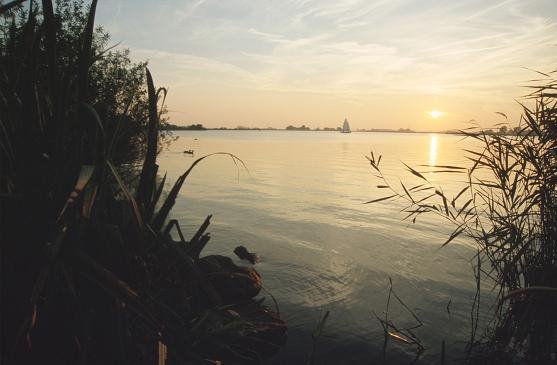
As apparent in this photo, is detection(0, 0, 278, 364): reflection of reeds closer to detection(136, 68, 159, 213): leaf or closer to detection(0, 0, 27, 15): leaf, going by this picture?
detection(136, 68, 159, 213): leaf

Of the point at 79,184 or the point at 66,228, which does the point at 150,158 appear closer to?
the point at 79,184

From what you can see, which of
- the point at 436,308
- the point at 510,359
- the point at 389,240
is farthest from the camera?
the point at 389,240

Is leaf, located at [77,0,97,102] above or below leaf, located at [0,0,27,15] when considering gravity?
below

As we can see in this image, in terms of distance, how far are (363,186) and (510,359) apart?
28664 mm

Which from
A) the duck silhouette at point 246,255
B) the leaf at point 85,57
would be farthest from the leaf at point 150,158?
the duck silhouette at point 246,255

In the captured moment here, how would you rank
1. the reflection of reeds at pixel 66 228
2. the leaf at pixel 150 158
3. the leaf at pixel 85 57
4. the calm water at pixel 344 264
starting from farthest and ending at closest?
the calm water at pixel 344 264 → the leaf at pixel 150 158 → the reflection of reeds at pixel 66 228 → the leaf at pixel 85 57

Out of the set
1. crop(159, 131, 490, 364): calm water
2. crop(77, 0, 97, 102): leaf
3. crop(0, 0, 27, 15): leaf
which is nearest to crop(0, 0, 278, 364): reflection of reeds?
crop(77, 0, 97, 102): leaf

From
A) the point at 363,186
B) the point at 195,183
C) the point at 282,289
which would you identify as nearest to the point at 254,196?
the point at 195,183

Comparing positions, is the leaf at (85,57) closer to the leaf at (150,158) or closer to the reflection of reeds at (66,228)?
the reflection of reeds at (66,228)

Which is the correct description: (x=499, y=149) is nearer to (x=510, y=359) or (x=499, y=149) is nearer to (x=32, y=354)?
(x=510, y=359)

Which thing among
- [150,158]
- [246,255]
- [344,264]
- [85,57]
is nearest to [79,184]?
[150,158]

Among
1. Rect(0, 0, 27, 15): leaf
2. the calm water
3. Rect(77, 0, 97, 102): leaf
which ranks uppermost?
Rect(0, 0, 27, 15): leaf

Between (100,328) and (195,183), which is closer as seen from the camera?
(100,328)

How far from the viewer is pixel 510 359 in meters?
6.88
